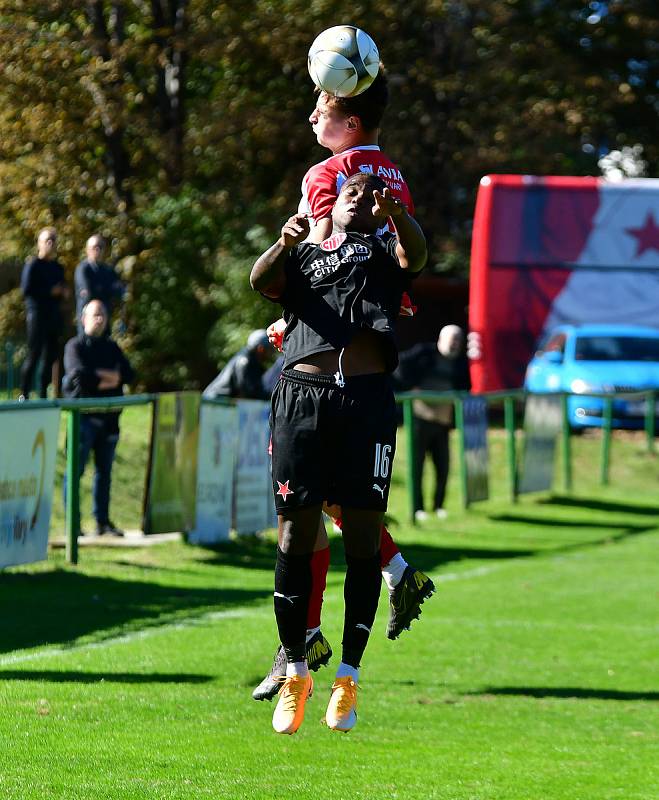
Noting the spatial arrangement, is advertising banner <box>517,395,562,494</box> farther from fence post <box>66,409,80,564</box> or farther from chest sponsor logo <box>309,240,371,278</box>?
chest sponsor logo <box>309,240,371,278</box>

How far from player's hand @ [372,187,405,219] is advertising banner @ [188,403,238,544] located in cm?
948

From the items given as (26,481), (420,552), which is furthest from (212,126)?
(26,481)

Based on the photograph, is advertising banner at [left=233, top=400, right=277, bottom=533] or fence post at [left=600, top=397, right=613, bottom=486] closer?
advertising banner at [left=233, top=400, right=277, bottom=533]

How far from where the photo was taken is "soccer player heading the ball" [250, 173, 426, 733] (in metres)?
5.65

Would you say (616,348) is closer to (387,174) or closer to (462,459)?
(462,459)

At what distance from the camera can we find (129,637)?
1018cm

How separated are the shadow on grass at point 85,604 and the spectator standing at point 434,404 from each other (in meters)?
6.08

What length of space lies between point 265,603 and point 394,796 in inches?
229

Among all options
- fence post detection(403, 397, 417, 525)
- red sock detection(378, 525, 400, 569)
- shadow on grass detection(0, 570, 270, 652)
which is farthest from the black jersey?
fence post detection(403, 397, 417, 525)

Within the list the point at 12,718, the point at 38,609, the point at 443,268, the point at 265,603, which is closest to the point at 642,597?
the point at 265,603

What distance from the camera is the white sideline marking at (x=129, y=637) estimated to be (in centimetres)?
920

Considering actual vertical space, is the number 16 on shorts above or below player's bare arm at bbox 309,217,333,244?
below

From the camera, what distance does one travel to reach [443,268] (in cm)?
3656

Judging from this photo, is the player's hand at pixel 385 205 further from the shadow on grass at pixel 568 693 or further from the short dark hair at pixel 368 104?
the shadow on grass at pixel 568 693
